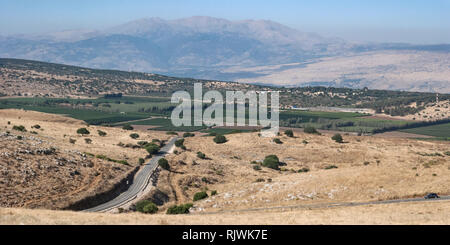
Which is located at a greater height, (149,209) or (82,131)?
(149,209)

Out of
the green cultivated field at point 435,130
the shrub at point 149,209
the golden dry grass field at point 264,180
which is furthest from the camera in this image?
the green cultivated field at point 435,130

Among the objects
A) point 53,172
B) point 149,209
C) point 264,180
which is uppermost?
point 53,172

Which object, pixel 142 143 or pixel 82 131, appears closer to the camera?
pixel 142 143

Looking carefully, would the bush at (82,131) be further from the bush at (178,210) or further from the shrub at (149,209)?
the bush at (178,210)

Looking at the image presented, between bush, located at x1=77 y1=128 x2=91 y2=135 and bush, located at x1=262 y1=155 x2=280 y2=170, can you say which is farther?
bush, located at x1=77 y1=128 x2=91 y2=135

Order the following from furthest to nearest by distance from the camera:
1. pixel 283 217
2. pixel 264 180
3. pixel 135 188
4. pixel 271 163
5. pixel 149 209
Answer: pixel 271 163, pixel 264 180, pixel 135 188, pixel 149 209, pixel 283 217

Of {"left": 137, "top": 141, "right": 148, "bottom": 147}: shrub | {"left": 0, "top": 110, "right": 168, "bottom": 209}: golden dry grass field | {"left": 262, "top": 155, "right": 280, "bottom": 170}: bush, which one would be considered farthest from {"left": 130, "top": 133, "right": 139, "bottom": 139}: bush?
{"left": 262, "top": 155, "right": 280, "bottom": 170}: bush

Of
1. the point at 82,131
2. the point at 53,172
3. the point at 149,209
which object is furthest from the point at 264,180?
the point at 82,131

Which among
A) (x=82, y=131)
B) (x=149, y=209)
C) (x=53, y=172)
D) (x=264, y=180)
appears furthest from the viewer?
(x=82, y=131)

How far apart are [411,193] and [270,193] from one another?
16.0 m

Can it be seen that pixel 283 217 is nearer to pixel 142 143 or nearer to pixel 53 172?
pixel 53 172

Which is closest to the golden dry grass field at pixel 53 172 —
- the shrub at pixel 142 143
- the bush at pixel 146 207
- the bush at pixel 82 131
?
the bush at pixel 146 207

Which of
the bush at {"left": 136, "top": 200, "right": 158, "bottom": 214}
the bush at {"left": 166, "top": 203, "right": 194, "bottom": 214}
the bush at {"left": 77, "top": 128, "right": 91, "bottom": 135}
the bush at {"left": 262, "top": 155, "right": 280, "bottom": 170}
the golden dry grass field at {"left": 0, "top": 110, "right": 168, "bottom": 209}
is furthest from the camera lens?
the bush at {"left": 77, "top": 128, "right": 91, "bottom": 135}

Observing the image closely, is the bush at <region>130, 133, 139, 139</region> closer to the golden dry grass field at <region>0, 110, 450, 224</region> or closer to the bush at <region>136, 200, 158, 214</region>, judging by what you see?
the golden dry grass field at <region>0, 110, 450, 224</region>
